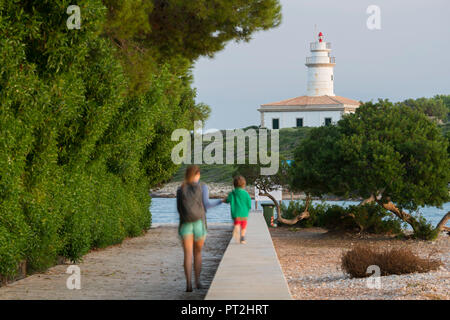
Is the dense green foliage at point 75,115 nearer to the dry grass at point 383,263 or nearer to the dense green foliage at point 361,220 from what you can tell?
the dry grass at point 383,263

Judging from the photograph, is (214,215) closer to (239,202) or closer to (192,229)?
(239,202)

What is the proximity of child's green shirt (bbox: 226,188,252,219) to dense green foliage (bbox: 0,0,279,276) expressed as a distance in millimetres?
3338

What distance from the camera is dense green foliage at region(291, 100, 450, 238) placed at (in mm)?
22828

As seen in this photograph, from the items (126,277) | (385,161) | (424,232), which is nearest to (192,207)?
(126,277)

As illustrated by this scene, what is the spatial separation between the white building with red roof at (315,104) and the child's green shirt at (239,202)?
73.5m

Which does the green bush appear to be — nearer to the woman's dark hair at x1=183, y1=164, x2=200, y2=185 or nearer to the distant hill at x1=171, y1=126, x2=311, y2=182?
the woman's dark hair at x1=183, y1=164, x2=200, y2=185

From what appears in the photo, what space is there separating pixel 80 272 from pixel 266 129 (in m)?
73.7

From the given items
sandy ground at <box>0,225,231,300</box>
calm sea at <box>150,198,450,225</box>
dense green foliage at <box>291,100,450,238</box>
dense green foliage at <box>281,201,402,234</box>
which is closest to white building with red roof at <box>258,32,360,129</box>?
calm sea at <box>150,198,450,225</box>

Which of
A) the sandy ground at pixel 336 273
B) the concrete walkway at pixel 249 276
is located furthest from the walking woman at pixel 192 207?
the sandy ground at pixel 336 273

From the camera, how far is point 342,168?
23.3 m

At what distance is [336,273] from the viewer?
1463cm

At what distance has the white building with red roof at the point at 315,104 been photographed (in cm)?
8756

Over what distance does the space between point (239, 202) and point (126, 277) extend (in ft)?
Result: 10.2
